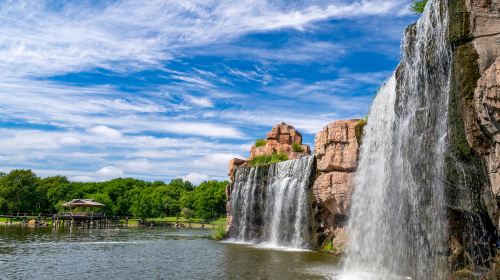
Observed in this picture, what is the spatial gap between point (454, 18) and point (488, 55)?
5.03 ft

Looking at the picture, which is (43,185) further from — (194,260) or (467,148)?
(467,148)

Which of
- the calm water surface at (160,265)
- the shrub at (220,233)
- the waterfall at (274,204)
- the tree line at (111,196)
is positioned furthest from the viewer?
the tree line at (111,196)

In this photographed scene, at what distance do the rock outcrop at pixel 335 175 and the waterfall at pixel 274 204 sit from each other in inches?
71.4

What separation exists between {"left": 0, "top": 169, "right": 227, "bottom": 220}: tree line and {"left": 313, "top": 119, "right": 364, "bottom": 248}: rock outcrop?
59.0 metres

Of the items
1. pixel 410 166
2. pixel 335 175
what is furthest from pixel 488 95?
pixel 335 175

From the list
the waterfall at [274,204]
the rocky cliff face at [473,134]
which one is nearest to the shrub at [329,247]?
the waterfall at [274,204]

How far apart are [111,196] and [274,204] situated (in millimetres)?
74991

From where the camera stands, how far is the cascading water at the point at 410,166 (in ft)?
50.1

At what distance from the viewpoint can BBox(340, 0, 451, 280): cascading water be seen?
15.3 m

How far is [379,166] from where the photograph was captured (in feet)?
66.3

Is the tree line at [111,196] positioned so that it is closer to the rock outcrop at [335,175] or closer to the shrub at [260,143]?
the shrub at [260,143]

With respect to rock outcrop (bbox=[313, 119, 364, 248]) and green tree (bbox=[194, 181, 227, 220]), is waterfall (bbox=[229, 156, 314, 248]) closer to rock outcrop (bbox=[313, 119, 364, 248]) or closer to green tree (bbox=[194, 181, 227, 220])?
rock outcrop (bbox=[313, 119, 364, 248])

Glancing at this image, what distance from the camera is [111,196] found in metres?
103

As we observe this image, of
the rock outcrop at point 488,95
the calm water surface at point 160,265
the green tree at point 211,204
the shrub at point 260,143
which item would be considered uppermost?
the shrub at point 260,143
